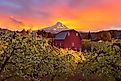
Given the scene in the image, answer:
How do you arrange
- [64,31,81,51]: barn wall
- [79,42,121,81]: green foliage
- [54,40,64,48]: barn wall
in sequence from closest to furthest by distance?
[79,42,121,81]: green foliage < [54,40,64,48]: barn wall < [64,31,81,51]: barn wall

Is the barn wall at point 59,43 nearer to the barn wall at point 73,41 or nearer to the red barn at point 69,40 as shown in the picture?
the red barn at point 69,40

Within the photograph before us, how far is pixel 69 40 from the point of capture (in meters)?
110

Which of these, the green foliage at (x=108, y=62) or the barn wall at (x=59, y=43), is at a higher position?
the barn wall at (x=59, y=43)

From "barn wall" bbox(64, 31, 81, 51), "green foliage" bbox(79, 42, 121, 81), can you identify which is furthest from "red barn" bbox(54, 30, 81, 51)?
"green foliage" bbox(79, 42, 121, 81)

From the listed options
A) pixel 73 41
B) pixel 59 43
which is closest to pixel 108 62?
pixel 59 43

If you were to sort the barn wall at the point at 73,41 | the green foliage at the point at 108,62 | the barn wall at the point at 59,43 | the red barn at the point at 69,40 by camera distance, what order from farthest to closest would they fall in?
the barn wall at the point at 73,41 < the red barn at the point at 69,40 < the barn wall at the point at 59,43 < the green foliage at the point at 108,62

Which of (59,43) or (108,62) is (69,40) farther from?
(108,62)

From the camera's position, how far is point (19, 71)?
22.6 meters

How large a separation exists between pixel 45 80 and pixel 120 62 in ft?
60.0

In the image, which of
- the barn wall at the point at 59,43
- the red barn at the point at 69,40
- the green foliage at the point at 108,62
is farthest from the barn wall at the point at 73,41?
the green foliage at the point at 108,62

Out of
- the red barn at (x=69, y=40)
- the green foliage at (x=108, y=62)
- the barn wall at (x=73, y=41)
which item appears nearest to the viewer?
the green foliage at (x=108, y=62)

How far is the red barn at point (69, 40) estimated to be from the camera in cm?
10775

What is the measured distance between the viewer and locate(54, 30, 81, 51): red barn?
10775 cm

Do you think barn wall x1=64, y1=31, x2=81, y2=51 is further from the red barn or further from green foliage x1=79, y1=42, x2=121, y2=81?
green foliage x1=79, y1=42, x2=121, y2=81
